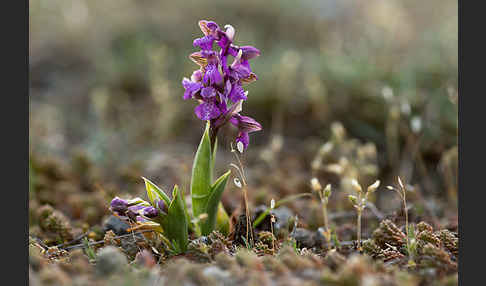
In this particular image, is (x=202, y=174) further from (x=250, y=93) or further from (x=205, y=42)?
(x=250, y=93)

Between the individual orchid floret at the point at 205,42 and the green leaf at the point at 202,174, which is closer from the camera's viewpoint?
the individual orchid floret at the point at 205,42

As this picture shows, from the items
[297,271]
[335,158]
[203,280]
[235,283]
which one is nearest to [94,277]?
[203,280]

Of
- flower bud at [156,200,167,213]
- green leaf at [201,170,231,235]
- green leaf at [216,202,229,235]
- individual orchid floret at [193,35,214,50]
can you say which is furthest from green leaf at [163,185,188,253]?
Answer: individual orchid floret at [193,35,214,50]

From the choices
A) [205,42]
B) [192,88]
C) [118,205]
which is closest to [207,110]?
[192,88]

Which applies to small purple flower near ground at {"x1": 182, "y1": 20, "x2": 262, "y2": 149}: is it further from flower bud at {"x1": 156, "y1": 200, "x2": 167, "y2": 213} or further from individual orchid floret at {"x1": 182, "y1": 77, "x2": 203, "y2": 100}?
flower bud at {"x1": 156, "y1": 200, "x2": 167, "y2": 213}

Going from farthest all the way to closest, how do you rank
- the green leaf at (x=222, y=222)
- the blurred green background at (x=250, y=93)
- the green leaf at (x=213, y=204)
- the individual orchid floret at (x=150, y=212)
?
1. the blurred green background at (x=250, y=93)
2. the green leaf at (x=222, y=222)
3. the green leaf at (x=213, y=204)
4. the individual orchid floret at (x=150, y=212)

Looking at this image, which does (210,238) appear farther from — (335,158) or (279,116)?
(279,116)

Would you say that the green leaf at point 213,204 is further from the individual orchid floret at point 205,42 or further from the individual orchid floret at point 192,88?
the individual orchid floret at point 205,42

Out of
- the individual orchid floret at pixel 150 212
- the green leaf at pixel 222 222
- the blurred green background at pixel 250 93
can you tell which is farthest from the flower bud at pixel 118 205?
the blurred green background at pixel 250 93
